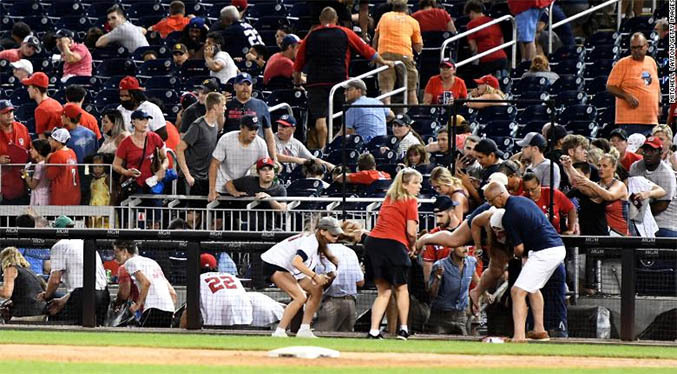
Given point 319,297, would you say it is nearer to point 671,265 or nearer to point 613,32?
point 671,265

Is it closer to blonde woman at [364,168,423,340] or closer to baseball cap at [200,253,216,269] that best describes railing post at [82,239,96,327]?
baseball cap at [200,253,216,269]

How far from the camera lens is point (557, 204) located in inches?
592

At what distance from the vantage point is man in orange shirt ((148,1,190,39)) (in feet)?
77.6

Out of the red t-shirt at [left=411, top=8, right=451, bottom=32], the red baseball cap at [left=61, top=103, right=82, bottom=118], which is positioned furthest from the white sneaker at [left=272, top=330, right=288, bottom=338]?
the red t-shirt at [left=411, top=8, right=451, bottom=32]

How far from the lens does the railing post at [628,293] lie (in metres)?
14.5

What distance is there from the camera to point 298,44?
21.2m

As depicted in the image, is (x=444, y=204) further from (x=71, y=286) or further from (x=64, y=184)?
(x=64, y=184)

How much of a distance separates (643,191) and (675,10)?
5452mm

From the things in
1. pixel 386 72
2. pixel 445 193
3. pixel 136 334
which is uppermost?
pixel 386 72

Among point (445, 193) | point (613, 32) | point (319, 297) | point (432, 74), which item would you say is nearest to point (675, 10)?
point (613, 32)

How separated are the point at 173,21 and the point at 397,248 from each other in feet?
33.9

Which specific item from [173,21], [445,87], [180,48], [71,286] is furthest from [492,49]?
[71,286]

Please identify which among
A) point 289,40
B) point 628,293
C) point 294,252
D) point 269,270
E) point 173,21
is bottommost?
point 628,293

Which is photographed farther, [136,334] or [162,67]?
[162,67]
